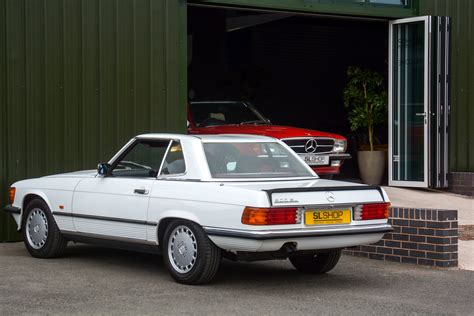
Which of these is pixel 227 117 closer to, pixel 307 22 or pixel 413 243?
pixel 413 243

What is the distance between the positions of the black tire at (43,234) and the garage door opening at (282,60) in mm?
11787

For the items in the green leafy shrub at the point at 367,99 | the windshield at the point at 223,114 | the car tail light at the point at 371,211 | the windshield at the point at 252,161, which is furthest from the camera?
the green leafy shrub at the point at 367,99

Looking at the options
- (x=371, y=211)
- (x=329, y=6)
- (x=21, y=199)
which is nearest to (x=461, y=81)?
(x=329, y=6)

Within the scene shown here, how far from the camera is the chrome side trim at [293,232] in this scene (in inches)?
287

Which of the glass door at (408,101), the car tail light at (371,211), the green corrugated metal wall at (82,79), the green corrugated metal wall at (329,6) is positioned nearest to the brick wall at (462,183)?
the glass door at (408,101)

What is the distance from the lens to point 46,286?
7707mm

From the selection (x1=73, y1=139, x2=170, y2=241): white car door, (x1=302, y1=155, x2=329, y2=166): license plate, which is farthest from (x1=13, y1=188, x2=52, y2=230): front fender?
(x1=302, y1=155, x2=329, y2=166): license plate

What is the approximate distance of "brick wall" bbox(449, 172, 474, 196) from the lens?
50.9 ft

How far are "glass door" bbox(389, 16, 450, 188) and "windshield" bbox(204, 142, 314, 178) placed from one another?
720cm

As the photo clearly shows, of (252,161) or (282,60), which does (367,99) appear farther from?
(252,161)

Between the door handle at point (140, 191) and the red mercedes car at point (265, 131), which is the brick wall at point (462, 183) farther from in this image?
the door handle at point (140, 191)

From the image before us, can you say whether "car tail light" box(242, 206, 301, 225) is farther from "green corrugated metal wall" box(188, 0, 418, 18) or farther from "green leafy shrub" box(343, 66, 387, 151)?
"green leafy shrub" box(343, 66, 387, 151)

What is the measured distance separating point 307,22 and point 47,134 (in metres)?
11.4

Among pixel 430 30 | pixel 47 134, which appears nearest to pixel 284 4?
pixel 430 30
